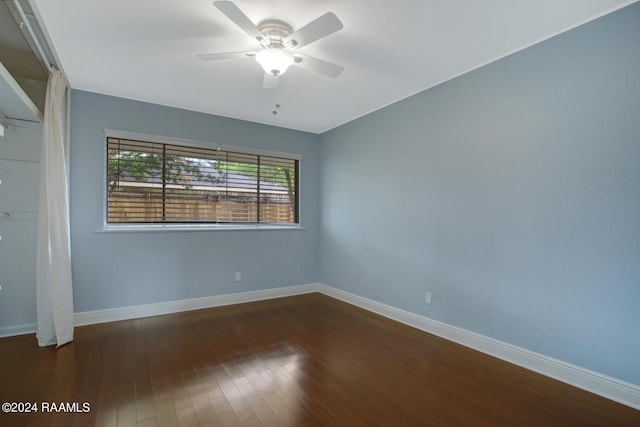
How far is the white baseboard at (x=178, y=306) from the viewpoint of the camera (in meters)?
3.11

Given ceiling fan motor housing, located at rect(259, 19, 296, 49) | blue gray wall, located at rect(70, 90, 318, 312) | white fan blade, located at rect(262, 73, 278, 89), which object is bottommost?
blue gray wall, located at rect(70, 90, 318, 312)

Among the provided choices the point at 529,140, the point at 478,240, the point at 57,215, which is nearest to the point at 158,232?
the point at 57,215

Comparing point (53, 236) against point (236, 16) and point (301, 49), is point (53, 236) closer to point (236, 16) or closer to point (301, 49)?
point (236, 16)

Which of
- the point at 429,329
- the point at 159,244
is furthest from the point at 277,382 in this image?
the point at 159,244

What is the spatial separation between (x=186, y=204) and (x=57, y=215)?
1.29 meters

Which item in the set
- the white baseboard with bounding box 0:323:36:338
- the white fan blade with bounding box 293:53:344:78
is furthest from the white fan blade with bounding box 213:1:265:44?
the white baseboard with bounding box 0:323:36:338

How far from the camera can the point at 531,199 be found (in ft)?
7.48

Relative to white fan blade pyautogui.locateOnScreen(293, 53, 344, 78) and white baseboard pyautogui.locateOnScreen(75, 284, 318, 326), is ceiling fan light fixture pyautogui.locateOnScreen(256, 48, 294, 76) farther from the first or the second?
white baseboard pyautogui.locateOnScreen(75, 284, 318, 326)

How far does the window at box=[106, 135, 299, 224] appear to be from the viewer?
3.36 metres

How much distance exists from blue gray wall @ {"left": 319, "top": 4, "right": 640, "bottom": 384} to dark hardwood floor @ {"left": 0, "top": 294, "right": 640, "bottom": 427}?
0.41 m

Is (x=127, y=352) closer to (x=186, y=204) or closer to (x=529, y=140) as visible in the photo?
(x=186, y=204)

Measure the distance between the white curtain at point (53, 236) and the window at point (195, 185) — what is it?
0.66 metres

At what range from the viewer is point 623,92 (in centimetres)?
187

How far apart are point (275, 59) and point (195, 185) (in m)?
2.28
